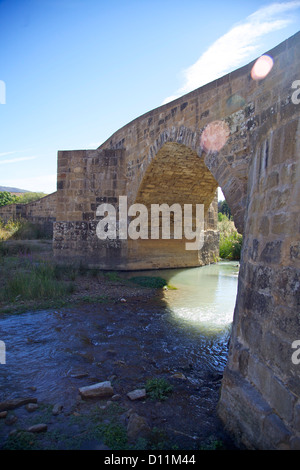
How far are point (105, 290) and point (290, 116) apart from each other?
5380 mm

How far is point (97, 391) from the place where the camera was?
2574mm

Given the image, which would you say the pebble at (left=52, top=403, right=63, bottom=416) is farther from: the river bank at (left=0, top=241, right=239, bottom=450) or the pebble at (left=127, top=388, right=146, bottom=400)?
the pebble at (left=127, top=388, right=146, bottom=400)

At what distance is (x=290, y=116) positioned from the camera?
1.81 metres

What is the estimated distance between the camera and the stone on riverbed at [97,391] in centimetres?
253

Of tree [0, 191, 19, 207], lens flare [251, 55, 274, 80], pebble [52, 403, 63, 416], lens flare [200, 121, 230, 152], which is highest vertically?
tree [0, 191, 19, 207]

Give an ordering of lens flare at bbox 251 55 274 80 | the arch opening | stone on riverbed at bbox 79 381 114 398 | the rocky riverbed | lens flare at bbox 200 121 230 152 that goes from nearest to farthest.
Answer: the rocky riverbed, stone on riverbed at bbox 79 381 114 398, lens flare at bbox 251 55 274 80, lens flare at bbox 200 121 230 152, the arch opening

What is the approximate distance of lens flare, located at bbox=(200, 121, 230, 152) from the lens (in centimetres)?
513

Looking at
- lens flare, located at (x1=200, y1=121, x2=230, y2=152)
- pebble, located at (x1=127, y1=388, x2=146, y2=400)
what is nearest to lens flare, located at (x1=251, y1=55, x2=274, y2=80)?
lens flare, located at (x1=200, y1=121, x2=230, y2=152)

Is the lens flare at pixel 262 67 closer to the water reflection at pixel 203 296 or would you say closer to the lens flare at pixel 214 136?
the lens flare at pixel 214 136

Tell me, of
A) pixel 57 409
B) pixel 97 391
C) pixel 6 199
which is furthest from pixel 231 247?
pixel 6 199

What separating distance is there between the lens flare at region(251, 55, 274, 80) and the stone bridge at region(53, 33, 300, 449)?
8 centimetres

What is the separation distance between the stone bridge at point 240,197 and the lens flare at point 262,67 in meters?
0.08

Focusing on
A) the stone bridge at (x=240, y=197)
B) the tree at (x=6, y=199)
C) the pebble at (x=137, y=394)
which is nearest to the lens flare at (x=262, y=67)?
the stone bridge at (x=240, y=197)

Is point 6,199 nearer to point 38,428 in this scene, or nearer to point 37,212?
point 37,212
